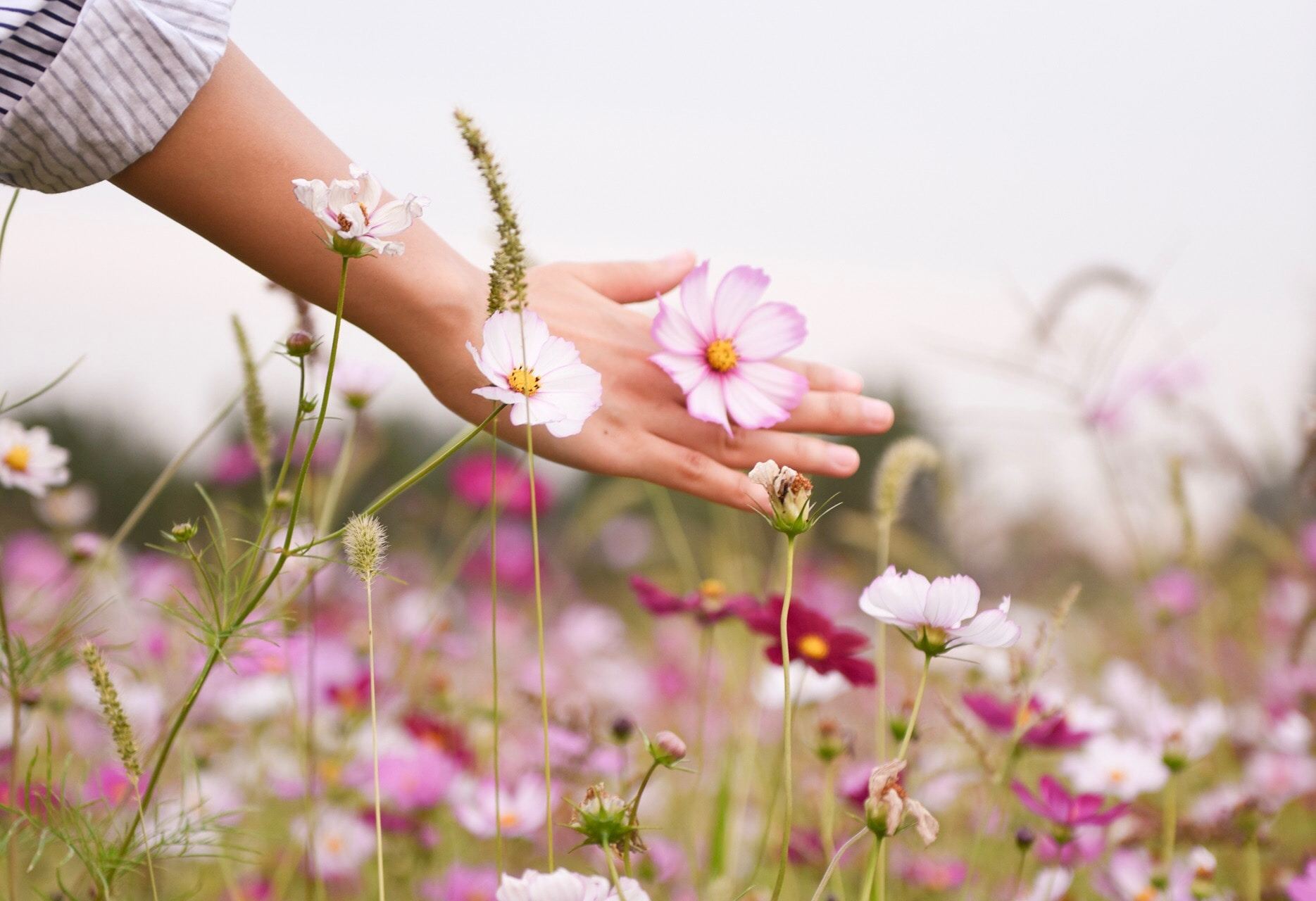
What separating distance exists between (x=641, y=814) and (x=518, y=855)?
0.20 meters

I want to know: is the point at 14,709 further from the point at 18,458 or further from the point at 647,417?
the point at 647,417

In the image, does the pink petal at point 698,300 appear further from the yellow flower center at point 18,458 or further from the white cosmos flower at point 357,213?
the yellow flower center at point 18,458

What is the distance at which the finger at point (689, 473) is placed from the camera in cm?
79

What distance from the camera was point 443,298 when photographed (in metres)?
0.67

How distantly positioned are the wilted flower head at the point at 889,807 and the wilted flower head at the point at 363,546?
217 mm

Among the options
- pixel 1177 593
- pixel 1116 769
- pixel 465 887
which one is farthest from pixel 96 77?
pixel 1177 593

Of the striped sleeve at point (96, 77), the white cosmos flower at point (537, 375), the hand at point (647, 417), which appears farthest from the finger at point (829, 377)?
the striped sleeve at point (96, 77)

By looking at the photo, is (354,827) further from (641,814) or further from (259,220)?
(259,220)

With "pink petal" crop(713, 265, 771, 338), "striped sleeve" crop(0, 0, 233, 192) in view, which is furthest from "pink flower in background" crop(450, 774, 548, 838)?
"striped sleeve" crop(0, 0, 233, 192)

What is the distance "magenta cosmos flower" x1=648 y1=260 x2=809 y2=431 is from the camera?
2.30ft

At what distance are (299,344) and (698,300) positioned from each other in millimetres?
266

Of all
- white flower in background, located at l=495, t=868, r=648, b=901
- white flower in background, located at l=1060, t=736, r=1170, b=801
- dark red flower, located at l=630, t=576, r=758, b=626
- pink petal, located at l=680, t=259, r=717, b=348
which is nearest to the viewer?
white flower in background, located at l=495, t=868, r=648, b=901

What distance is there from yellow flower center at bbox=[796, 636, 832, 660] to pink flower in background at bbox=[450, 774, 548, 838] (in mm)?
265

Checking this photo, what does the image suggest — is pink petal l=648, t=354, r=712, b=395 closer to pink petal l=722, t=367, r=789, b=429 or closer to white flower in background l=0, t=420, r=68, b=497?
pink petal l=722, t=367, r=789, b=429
